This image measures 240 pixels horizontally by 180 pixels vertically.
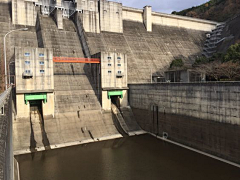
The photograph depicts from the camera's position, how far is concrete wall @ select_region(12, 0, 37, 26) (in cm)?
3669

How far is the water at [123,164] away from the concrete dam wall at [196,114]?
1.64 metres

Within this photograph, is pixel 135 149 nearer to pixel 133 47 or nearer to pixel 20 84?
pixel 20 84

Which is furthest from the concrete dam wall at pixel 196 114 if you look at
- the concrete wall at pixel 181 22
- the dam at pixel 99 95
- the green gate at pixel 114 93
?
the concrete wall at pixel 181 22

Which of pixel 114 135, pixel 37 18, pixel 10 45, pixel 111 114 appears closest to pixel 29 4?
pixel 37 18

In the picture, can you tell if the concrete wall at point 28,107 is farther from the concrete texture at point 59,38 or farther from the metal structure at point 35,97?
the concrete texture at point 59,38

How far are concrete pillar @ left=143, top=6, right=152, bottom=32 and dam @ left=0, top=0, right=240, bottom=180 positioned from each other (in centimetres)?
23

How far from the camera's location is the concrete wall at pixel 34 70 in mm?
25094

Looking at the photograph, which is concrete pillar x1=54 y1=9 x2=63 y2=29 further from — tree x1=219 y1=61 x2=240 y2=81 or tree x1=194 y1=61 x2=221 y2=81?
tree x1=219 y1=61 x2=240 y2=81

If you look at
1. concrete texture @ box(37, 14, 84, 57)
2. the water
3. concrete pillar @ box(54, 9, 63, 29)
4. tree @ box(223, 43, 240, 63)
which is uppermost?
concrete pillar @ box(54, 9, 63, 29)

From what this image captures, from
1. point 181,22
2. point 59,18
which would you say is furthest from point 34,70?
point 181,22

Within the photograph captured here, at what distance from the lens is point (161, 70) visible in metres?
41.8

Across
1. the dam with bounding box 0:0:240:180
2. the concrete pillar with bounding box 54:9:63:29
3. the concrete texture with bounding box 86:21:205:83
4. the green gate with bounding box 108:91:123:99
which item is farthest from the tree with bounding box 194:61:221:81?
the concrete pillar with bounding box 54:9:63:29

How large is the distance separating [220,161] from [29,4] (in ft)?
127

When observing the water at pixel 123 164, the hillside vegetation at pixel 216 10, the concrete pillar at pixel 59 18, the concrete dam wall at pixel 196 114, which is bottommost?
the water at pixel 123 164
